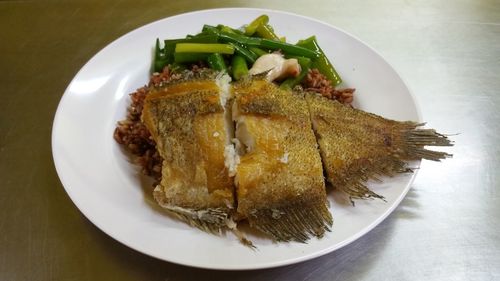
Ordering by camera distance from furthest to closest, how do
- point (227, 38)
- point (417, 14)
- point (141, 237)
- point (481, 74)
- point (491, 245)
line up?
point (417, 14), point (481, 74), point (227, 38), point (491, 245), point (141, 237)

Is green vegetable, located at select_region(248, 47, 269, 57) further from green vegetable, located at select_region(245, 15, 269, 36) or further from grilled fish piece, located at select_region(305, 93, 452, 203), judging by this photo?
grilled fish piece, located at select_region(305, 93, 452, 203)

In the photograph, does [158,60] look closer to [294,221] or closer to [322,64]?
[322,64]

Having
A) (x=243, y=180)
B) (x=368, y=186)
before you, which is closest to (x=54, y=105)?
(x=243, y=180)

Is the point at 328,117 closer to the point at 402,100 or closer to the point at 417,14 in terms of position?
the point at 402,100

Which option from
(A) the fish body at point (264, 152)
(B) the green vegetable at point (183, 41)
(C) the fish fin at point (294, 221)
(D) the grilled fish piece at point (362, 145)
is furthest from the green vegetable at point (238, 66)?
(C) the fish fin at point (294, 221)

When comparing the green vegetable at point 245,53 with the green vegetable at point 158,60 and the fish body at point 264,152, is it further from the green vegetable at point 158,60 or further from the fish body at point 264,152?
the fish body at point 264,152
